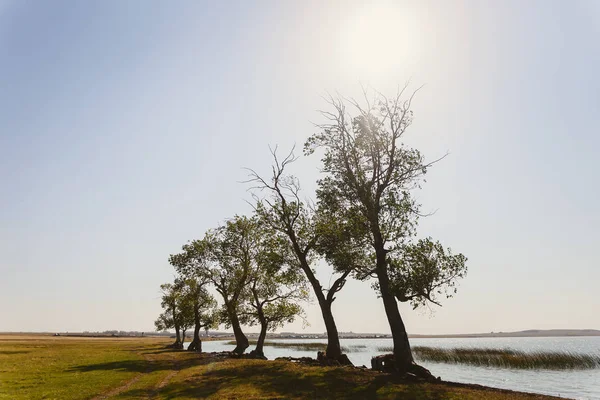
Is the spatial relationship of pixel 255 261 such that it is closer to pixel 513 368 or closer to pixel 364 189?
pixel 364 189

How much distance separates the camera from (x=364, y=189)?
122 ft

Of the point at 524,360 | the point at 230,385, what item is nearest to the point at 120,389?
the point at 230,385

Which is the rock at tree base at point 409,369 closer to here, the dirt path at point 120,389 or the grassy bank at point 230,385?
the grassy bank at point 230,385

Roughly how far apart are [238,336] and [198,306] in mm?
25421

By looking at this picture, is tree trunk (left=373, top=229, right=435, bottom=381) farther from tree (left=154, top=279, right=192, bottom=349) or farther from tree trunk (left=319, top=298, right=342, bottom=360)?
tree (left=154, top=279, right=192, bottom=349)

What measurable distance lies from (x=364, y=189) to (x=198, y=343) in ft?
184

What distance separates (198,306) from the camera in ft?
258

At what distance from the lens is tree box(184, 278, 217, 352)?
67.6 metres

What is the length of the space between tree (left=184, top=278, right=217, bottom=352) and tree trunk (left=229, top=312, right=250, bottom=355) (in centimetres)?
1133

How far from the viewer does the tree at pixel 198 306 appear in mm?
67562

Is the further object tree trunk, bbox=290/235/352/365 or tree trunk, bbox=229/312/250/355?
tree trunk, bbox=229/312/250/355

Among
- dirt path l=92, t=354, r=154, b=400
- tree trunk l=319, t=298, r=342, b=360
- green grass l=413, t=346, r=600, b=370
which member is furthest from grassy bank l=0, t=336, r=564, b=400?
green grass l=413, t=346, r=600, b=370

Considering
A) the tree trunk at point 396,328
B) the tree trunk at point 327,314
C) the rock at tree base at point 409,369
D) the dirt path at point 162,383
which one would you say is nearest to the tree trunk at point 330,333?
the tree trunk at point 327,314

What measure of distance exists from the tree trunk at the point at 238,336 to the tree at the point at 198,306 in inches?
446
